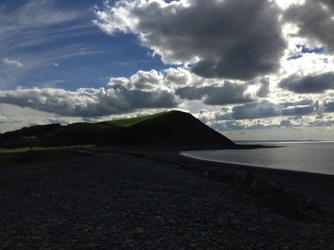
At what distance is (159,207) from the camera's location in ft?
57.7

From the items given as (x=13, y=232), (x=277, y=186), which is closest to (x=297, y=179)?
(x=277, y=186)

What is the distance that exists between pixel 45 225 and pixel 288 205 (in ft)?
41.2

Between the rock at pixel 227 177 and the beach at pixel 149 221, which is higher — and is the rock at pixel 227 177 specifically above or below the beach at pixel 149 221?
above

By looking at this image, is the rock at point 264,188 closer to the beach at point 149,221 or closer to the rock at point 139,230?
the beach at point 149,221

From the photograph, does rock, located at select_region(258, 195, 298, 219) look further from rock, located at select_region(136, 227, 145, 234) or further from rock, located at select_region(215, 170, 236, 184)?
rock, located at select_region(215, 170, 236, 184)

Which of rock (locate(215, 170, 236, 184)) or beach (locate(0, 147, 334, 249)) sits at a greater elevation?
rock (locate(215, 170, 236, 184))

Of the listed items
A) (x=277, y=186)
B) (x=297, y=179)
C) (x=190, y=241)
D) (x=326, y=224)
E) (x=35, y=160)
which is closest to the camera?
(x=190, y=241)

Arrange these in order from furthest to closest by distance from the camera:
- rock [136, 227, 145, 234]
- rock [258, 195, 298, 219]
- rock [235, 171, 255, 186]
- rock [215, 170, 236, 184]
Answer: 1. rock [215, 170, 236, 184]
2. rock [235, 171, 255, 186]
3. rock [258, 195, 298, 219]
4. rock [136, 227, 145, 234]

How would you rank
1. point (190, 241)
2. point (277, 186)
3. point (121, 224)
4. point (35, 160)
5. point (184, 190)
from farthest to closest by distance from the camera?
point (35, 160) → point (277, 186) → point (184, 190) → point (121, 224) → point (190, 241)

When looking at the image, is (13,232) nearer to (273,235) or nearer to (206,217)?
(206,217)

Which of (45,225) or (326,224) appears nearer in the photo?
(45,225)

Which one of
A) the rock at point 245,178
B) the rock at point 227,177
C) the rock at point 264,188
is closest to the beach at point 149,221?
the rock at point 264,188

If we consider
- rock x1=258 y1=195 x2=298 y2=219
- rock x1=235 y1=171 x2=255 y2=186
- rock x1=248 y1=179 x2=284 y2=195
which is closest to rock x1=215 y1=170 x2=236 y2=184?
rock x1=235 y1=171 x2=255 y2=186

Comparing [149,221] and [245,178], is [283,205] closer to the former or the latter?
[149,221]
